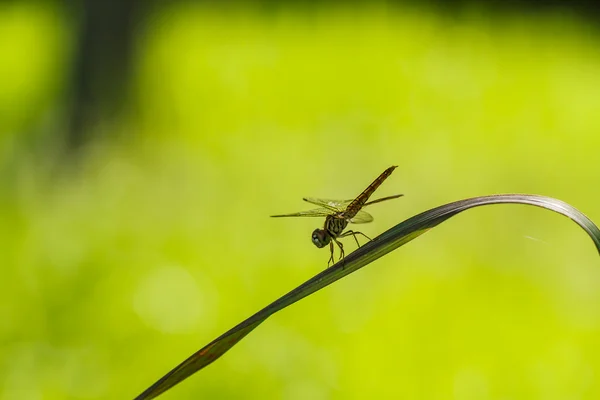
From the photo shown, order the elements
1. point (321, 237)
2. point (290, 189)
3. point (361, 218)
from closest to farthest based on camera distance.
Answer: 1. point (321, 237)
2. point (361, 218)
3. point (290, 189)

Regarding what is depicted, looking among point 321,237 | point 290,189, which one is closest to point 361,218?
point 321,237

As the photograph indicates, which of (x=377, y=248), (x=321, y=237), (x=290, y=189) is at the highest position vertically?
(x=377, y=248)

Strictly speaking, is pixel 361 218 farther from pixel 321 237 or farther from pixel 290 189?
pixel 290 189

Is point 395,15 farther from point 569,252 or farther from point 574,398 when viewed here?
point 574,398

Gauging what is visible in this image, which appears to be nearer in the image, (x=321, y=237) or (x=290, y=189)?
(x=321, y=237)

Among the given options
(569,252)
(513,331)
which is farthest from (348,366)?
(569,252)

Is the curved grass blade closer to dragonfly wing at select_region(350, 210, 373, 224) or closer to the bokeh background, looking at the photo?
dragonfly wing at select_region(350, 210, 373, 224)
